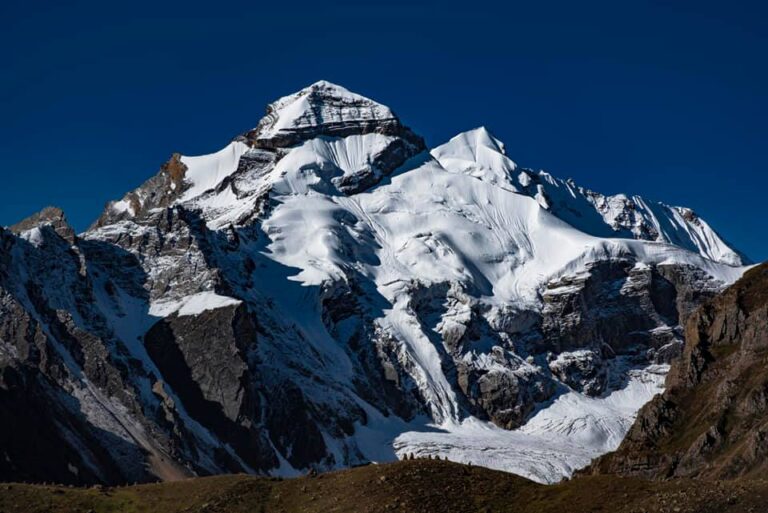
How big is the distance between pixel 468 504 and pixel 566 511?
715cm

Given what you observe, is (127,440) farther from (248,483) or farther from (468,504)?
(468,504)

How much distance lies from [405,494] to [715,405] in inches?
2454

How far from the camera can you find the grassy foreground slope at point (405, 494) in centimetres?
7706

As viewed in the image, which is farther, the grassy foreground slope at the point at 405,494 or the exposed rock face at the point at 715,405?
the exposed rock face at the point at 715,405

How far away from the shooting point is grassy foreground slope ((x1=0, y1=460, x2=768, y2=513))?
77.1 metres

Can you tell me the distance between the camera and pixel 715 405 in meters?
137

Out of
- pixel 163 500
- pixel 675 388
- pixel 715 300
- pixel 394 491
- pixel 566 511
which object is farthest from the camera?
pixel 715 300

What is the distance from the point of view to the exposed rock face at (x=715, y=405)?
408ft

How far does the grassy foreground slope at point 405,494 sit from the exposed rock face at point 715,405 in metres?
31.5

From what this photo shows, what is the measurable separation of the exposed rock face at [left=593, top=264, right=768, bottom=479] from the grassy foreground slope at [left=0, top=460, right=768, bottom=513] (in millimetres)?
31479

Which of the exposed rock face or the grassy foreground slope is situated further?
the exposed rock face

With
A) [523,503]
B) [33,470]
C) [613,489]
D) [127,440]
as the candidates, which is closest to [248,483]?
[523,503]

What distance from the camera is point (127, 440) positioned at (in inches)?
7849

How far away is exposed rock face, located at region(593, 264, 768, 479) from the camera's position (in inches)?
4897
